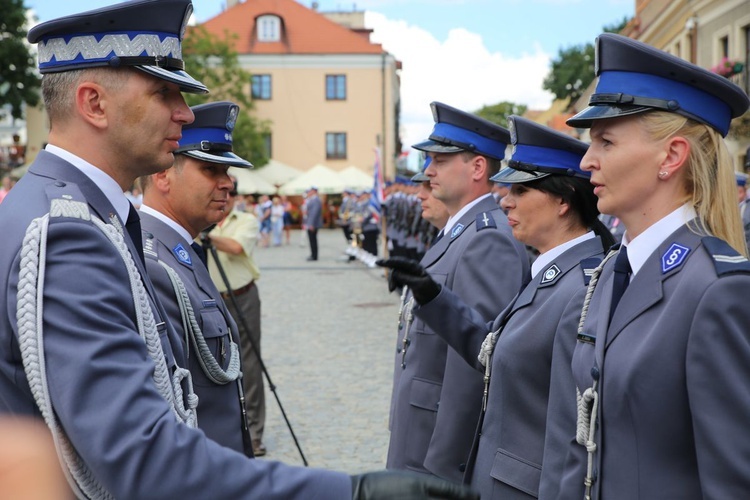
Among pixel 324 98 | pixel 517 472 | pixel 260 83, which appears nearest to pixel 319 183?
pixel 324 98

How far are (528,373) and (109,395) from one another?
1.80 meters

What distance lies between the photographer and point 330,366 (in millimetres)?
9711

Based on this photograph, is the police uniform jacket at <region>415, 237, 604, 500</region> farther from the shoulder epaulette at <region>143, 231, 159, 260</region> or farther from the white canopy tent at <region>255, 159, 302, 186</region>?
the white canopy tent at <region>255, 159, 302, 186</region>

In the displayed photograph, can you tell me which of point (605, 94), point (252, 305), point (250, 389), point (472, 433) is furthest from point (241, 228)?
point (605, 94)

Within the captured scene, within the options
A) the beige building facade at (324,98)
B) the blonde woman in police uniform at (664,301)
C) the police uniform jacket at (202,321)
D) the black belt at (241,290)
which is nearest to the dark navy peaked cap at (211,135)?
the police uniform jacket at (202,321)

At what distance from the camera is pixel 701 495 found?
6.95ft

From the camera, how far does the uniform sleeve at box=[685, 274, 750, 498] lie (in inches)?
79.4

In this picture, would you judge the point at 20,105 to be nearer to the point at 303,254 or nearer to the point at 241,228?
the point at 303,254

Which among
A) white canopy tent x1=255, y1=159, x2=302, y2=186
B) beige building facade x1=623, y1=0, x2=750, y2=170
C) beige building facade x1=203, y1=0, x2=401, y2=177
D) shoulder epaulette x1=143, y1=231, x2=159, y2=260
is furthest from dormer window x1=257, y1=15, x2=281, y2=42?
shoulder epaulette x1=143, y1=231, x2=159, y2=260

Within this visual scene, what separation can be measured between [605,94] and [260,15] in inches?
2065

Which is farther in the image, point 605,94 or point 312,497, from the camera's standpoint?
point 605,94

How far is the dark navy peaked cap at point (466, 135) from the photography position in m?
4.45

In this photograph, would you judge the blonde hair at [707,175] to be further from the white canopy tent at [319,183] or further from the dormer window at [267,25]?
the dormer window at [267,25]

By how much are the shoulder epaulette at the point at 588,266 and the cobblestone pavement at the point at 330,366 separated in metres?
3.18
